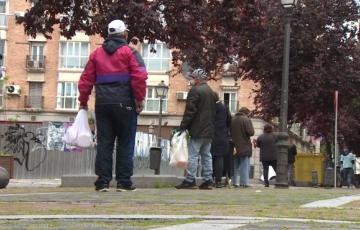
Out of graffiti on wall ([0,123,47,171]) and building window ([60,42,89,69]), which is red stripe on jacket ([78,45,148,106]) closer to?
graffiti on wall ([0,123,47,171])

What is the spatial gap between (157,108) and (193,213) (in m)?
52.6

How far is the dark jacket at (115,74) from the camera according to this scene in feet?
28.7

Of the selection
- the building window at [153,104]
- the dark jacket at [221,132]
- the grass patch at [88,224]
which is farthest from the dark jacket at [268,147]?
the building window at [153,104]

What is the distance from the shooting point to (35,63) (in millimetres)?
59906

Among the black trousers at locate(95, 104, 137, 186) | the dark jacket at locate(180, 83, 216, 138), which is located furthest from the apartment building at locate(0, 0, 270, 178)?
the black trousers at locate(95, 104, 137, 186)

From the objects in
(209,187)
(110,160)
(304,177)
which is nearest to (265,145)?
(209,187)

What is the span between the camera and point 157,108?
58.8 m

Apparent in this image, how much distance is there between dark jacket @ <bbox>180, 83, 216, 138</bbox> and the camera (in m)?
11.4

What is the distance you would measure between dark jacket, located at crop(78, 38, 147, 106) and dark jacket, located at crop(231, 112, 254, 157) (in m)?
5.95

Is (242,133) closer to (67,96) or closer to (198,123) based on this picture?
(198,123)

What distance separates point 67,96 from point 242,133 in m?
46.0

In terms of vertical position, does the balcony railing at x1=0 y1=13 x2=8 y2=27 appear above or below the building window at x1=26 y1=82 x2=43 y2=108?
above

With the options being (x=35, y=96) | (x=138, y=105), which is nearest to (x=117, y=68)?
(x=138, y=105)

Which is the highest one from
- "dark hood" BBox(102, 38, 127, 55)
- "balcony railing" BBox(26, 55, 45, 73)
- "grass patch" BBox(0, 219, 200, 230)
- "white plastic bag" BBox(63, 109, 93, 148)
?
"balcony railing" BBox(26, 55, 45, 73)
